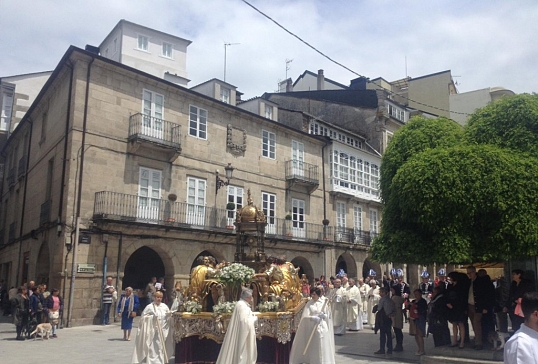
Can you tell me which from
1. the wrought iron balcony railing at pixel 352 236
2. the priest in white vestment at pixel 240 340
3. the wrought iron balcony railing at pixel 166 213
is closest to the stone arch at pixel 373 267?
the wrought iron balcony railing at pixel 352 236

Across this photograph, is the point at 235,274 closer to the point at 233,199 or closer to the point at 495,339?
the point at 495,339

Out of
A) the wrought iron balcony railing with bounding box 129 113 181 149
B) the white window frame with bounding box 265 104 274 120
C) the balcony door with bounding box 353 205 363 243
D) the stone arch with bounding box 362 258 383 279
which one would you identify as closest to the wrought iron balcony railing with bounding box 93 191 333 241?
the wrought iron balcony railing with bounding box 129 113 181 149

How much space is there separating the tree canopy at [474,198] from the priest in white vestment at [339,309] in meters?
4.46

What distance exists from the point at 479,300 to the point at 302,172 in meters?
18.2

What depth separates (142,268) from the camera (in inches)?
946

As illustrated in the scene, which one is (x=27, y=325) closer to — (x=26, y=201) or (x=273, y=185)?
(x=26, y=201)

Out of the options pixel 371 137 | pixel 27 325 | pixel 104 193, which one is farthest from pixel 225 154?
pixel 371 137

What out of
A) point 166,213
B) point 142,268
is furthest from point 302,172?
point 142,268

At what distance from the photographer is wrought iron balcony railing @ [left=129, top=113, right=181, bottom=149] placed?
70.5ft

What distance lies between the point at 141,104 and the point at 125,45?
Result: 1000 centimetres

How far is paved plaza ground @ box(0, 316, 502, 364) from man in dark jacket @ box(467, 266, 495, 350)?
530 mm

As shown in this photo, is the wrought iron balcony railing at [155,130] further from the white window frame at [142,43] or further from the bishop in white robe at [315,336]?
the bishop in white robe at [315,336]

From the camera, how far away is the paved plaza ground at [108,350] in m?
11.1

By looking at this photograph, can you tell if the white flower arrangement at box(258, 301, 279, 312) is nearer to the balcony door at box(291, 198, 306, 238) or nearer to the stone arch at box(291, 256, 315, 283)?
the balcony door at box(291, 198, 306, 238)
